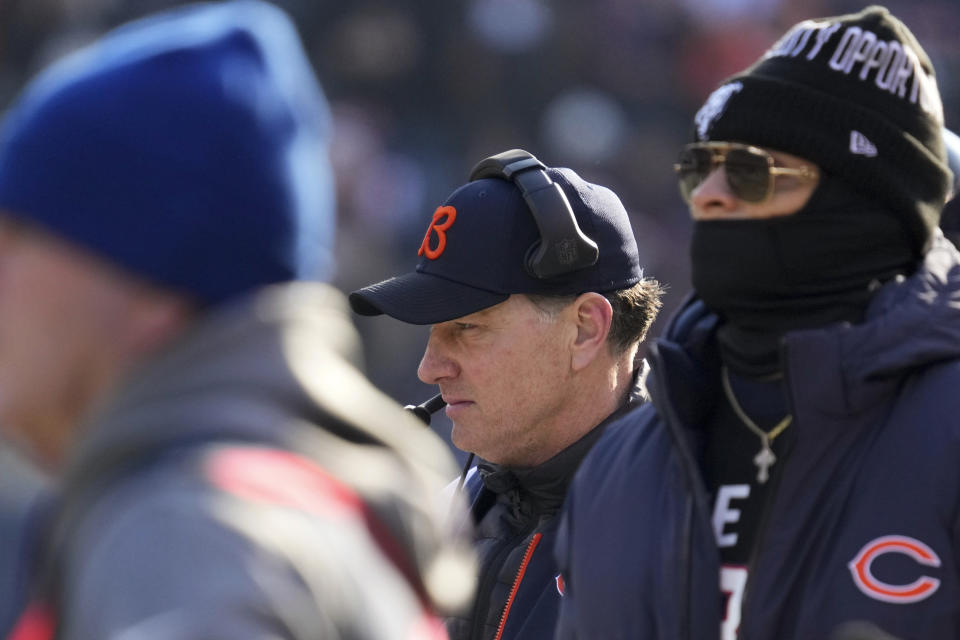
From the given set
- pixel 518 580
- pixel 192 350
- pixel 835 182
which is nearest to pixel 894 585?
pixel 835 182

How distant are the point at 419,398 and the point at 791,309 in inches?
232

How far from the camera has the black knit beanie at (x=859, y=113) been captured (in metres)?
2.17

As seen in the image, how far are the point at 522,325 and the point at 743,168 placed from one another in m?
0.76

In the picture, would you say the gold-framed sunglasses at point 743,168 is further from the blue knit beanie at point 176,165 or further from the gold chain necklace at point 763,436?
the blue knit beanie at point 176,165

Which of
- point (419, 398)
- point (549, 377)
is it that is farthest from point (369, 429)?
point (419, 398)

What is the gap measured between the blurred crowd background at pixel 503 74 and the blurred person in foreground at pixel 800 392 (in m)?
6.44

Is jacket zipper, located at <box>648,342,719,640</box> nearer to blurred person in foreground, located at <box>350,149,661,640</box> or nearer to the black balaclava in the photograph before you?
the black balaclava

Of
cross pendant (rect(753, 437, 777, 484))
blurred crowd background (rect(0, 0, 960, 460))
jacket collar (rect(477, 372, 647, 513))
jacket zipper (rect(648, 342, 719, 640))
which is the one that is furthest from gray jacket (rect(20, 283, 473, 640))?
blurred crowd background (rect(0, 0, 960, 460))

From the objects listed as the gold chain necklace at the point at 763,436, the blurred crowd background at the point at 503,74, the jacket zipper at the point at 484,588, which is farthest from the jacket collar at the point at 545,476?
the blurred crowd background at the point at 503,74

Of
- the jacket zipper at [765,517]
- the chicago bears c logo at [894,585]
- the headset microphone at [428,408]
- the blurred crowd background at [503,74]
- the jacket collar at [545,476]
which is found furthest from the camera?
the blurred crowd background at [503,74]

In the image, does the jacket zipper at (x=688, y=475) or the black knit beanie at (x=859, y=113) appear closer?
the jacket zipper at (x=688, y=475)

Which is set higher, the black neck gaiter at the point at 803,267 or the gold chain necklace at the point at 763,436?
the black neck gaiter at the point at 803,267

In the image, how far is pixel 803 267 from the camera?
2166 millimetres

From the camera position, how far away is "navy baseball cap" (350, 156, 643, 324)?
281 cm
